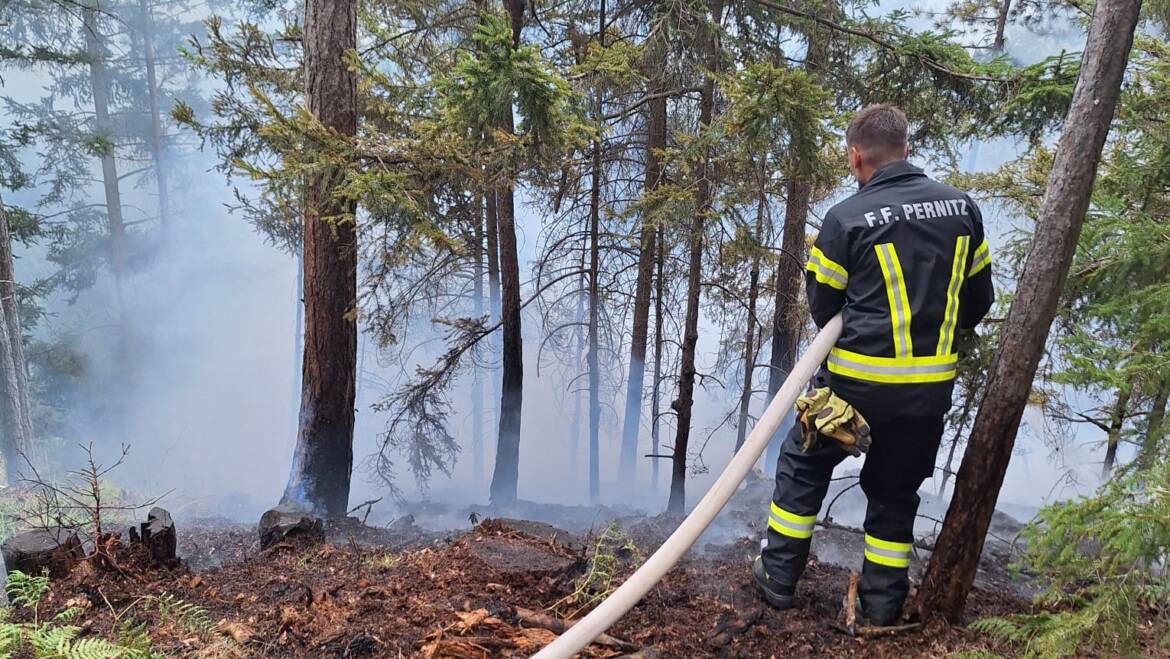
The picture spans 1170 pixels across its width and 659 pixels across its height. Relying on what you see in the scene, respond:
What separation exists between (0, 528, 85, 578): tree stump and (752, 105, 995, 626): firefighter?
3965 mm

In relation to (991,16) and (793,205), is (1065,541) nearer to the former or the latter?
(793,205)

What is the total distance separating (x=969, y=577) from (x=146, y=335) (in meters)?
28.9

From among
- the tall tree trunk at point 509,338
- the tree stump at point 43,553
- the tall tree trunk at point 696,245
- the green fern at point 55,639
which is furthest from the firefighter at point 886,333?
the tall tree trunk at point 509,338

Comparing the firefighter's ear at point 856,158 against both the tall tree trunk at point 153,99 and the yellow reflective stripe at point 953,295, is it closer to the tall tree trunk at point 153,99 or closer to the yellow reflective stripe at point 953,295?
the yellow reflective stripe at point 953,295

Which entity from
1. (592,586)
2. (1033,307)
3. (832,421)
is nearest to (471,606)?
(592,586)

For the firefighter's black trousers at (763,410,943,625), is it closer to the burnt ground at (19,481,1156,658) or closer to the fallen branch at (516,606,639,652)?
the burnt ground at (19,481,1156,658)

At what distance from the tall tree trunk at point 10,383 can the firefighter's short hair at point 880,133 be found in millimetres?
11949

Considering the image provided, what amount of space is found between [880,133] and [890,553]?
7.04ft

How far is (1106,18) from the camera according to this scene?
8.20 ft

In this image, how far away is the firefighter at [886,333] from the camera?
286cm

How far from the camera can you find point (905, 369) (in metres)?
2.88

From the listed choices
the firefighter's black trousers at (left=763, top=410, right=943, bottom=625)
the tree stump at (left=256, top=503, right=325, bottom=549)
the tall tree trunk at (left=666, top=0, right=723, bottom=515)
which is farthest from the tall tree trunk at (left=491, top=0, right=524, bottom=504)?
the firefighter's black trousers at (left=763, top=410, right=943, bottom=625)

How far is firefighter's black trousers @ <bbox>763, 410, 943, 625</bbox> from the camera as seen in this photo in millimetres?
2992

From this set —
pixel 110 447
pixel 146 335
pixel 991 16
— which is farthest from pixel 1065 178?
pixel 146 335
